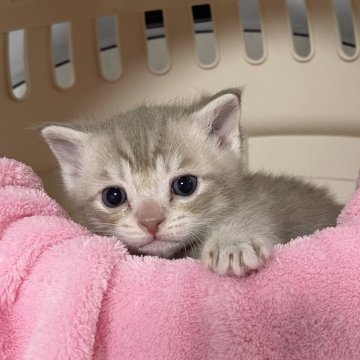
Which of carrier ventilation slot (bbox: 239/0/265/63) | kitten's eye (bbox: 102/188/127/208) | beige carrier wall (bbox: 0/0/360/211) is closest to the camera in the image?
kitten's eye (bbox: 102/188/127/208)

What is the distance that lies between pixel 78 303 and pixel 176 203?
37cm

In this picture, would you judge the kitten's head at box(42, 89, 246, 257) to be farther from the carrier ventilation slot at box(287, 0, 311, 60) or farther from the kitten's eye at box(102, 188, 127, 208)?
the carrier ventilation slot at box(287, 0, 311, 60)

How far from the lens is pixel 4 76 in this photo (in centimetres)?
178

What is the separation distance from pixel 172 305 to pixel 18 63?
1.30 metres

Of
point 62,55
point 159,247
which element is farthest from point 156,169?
point 62,55

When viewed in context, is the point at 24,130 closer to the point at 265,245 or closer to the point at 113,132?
the point at 113,132

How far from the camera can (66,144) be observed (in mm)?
1374

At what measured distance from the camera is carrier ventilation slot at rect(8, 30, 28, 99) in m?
1.84

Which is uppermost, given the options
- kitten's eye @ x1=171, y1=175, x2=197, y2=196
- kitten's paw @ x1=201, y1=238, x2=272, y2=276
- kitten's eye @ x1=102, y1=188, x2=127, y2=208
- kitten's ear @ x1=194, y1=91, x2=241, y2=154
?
kitten's ear @ x1=194, y1=91, x2=241, y2=154

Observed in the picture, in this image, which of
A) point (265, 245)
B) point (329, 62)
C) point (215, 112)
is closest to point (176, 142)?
point (215, 112)

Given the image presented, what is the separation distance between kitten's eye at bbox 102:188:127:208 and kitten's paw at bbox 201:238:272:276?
30 cm

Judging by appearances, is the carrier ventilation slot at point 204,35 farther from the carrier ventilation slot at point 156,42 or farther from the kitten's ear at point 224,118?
the kitten's ear at point 224,118

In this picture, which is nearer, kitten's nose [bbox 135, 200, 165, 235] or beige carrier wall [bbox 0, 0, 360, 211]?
kitten's nose [bbox 135, 200, 165, 235]

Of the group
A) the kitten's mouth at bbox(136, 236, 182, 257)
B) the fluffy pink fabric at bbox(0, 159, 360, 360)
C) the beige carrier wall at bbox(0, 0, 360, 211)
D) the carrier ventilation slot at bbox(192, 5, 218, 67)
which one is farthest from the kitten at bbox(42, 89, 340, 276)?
the carrier ventilation slot at bbox(192, 5, 218, 67)
